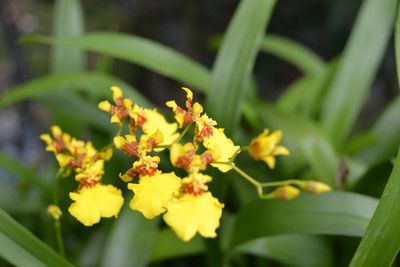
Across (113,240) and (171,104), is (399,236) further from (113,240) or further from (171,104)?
(113,240)

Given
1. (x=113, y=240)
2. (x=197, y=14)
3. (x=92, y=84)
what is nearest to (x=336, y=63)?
(x=92, y=84)

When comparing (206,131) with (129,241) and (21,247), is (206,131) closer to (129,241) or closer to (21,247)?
(21,247)

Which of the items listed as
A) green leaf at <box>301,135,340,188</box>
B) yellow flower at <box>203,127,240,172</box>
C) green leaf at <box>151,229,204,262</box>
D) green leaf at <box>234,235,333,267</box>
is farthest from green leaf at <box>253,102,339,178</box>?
yellow flower at <box>203,127,240,172</box>

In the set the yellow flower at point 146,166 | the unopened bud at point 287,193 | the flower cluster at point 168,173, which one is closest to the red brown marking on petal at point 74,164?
the flower cluster at point 168,173

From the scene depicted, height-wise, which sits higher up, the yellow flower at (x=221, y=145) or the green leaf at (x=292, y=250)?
the green leaf at (x=292, y=250)

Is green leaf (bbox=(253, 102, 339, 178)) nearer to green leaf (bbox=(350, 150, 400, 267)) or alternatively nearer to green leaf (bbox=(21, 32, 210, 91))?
green leaf (bbox=(21, 32, 210, 91))

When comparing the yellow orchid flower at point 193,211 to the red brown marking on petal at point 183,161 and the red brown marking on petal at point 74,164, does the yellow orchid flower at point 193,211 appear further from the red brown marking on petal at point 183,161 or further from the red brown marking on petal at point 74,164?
the red brown marking on petal at point 74,164
